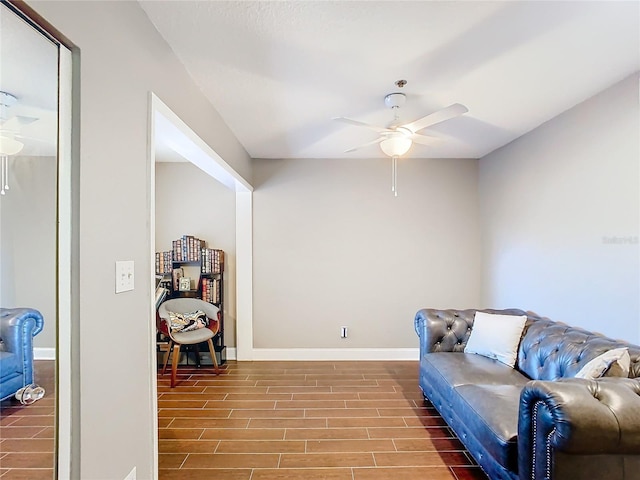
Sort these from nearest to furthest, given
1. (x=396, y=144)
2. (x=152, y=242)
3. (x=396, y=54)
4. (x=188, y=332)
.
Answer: (x=152, y=242), (x=396, y=54), (x=396, y=144), (x=188, y=332)

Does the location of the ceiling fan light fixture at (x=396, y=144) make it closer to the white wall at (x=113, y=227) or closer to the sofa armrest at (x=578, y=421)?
the white wall at (x=113, y=227)

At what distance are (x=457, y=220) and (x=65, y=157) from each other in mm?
4177

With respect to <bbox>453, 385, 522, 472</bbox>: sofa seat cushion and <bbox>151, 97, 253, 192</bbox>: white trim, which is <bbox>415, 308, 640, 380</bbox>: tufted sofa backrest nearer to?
<bbox>453, 385, 522, 472</bbox>: sofa seat cushion

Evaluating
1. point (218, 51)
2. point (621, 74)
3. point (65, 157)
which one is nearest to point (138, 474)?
point (65, 157)

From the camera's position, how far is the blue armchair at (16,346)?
3.30 ft

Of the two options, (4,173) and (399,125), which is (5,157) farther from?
(399,125)

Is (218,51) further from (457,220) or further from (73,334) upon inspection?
(457,220)

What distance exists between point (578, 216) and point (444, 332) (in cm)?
142

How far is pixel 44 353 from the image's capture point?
1.14 m

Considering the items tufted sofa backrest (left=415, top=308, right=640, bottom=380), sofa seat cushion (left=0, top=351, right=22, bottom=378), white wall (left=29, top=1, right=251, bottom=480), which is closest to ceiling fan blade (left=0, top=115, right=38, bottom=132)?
white wall (left=29, top=1, right=251, bottom=480)

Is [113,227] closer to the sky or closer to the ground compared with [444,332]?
closer to the sky

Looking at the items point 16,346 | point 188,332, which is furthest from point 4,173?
point 188,332

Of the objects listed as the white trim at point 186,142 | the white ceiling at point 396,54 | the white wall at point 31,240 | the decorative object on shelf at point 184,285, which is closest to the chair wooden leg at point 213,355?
the decorative object on shelf at point 184,285

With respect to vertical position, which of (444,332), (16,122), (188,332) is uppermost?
(16,122)
